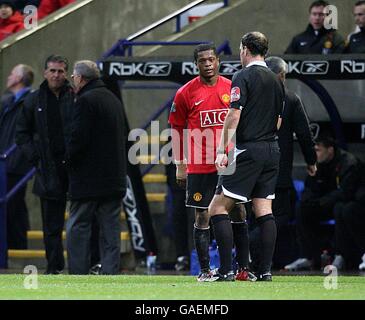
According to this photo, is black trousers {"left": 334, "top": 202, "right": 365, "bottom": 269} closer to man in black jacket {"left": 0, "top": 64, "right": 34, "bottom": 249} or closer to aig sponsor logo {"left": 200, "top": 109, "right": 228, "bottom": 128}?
man in black jacket {"left": 0, "top": 64, "right": 34, "bottom": 249}

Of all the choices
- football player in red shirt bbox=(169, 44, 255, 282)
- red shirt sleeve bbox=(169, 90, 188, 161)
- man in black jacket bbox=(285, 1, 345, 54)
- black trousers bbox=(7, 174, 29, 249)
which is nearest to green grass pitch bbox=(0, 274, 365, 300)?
football player in red shirt bbox=(169, 44, 255, 282)

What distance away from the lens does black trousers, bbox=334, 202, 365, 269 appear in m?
16.4

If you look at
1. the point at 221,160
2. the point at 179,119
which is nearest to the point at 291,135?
the point at 179,119

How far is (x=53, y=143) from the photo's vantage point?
1502 centimetres

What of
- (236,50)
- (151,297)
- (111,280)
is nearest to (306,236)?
(236,50)

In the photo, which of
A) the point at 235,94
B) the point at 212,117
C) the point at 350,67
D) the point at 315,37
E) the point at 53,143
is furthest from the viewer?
the point at 315,37

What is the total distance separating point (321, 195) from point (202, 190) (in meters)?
4.47

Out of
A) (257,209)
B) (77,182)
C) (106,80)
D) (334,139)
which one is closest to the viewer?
(257,209)

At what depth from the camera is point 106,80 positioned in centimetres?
1598

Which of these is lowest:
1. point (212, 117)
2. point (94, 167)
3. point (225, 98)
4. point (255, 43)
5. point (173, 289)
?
point (173, 289)

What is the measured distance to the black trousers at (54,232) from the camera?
49.4 ft

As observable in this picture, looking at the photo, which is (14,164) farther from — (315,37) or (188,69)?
(315,37)

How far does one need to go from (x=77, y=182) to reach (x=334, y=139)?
4118 mm
